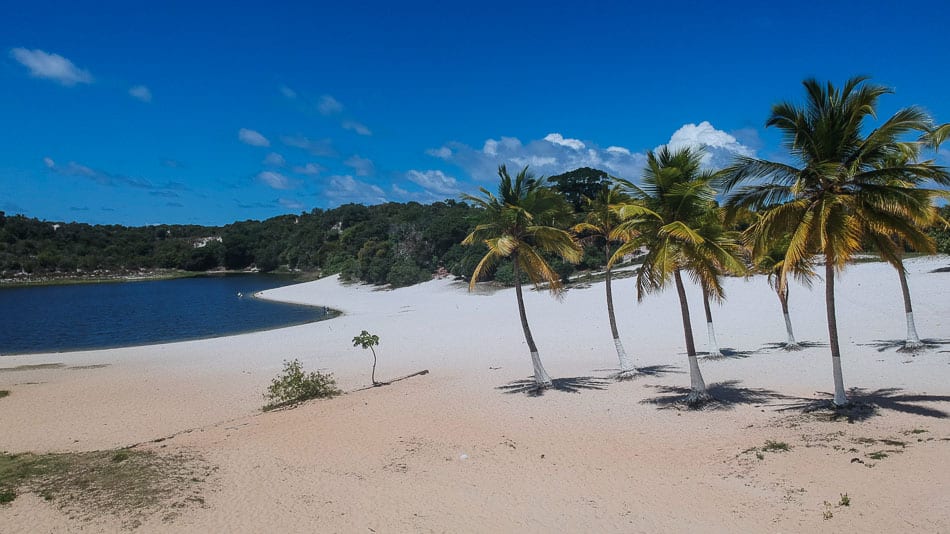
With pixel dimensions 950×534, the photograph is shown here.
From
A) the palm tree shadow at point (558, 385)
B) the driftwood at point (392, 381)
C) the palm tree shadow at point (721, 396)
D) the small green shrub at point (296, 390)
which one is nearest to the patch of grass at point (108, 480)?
the small green shrub at point (296, 390)

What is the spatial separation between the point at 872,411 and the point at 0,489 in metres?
16.0

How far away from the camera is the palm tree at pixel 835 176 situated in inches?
392

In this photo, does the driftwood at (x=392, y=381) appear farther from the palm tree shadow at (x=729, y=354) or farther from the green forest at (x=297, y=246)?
the green forest at (x=297, y=246)

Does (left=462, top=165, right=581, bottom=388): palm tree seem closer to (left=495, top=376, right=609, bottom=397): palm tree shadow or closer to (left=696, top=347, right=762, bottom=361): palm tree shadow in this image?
(left=495, top=376, right=609, bottom=397): palm tree shadow

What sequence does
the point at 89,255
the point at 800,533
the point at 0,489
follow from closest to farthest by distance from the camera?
1. the point at 800,533
2. the point at 0,489
3. the point at 89,255

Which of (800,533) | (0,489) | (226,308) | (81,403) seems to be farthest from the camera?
(226,308)

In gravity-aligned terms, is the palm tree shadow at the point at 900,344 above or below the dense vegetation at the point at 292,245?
below

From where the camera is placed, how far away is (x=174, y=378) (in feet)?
72.8

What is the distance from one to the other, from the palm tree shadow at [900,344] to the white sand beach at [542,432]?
12cm

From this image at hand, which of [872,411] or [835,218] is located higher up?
[835,218]

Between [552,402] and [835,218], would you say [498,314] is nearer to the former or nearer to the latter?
[552,402]

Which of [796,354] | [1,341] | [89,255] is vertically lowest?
[796,354]

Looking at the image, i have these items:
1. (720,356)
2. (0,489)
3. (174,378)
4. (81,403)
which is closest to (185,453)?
(0,489)

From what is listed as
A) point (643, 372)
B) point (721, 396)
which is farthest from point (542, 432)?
point (643, 372)
